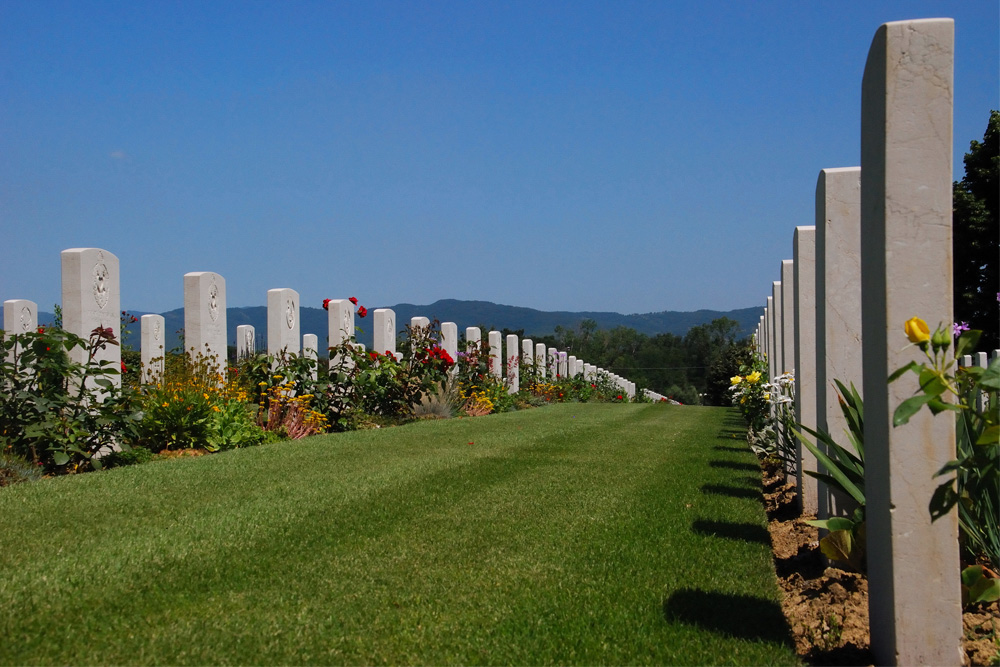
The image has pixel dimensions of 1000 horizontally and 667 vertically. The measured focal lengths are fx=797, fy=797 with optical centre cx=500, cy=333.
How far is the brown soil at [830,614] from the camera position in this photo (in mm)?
2613

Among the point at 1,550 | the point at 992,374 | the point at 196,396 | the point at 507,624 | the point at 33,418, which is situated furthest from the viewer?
the point at 196,396

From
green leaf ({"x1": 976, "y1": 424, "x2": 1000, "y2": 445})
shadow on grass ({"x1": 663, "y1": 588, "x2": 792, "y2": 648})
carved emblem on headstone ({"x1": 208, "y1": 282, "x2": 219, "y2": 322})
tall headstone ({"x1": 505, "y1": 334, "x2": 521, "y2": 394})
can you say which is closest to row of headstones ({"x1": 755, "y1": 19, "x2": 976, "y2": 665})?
green leaf ({"x1": 976, "y1": 424, "x2": 1000, "y2": 445})

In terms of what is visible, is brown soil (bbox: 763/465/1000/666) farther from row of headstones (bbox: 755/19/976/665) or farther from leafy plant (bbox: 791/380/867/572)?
row of headstones (bbox: 755/19/976/665)

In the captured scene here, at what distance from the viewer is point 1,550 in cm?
375

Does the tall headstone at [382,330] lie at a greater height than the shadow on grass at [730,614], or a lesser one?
greater

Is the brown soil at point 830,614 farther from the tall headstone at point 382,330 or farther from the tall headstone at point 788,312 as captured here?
the tall headstone at point 382,330

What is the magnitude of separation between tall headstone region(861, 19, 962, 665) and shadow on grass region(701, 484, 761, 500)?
327cm

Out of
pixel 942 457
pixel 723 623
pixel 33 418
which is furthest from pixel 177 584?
pixel 33 418

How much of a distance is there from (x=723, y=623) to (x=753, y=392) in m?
6.56

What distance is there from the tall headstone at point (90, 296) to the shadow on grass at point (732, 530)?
228 inches

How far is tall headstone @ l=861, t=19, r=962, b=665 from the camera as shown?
89.9 inches

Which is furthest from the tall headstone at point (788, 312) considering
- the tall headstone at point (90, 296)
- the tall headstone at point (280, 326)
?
the tall headstone at point (280, 326)

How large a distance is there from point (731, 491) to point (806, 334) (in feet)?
4.93

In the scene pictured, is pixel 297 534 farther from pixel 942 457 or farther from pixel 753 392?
pixel 753 392
